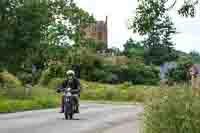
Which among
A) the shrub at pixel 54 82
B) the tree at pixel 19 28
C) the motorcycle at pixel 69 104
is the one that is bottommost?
the shrub at pixel 54 82

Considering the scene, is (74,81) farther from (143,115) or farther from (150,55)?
(150,55)

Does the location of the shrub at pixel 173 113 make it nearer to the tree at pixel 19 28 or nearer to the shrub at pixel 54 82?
the tree at pixel 19 28

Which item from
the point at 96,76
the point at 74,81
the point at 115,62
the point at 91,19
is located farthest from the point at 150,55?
the point at 74,81

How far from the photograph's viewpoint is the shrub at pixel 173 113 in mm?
12500

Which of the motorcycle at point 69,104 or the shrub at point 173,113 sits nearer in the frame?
the shrub at point 173,113

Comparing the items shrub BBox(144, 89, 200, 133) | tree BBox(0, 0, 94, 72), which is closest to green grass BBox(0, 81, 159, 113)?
tree BBox(0, 0, 94, 72)

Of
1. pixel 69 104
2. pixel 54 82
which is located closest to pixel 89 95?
pixel 54 82

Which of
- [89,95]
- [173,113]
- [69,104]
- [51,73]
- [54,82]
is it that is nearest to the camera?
[173,113]

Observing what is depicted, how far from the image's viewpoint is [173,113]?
12.9 meters

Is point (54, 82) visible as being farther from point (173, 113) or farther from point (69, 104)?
point (173, 113)

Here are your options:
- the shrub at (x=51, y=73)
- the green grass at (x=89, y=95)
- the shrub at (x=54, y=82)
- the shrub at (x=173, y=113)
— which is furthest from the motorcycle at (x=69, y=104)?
the shrub at (x=51, y=73)

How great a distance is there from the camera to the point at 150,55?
112125mm

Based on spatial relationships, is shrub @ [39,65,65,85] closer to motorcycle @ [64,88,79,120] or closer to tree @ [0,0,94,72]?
tree @ [0,0,94,72]

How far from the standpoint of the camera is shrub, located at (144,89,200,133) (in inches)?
492
